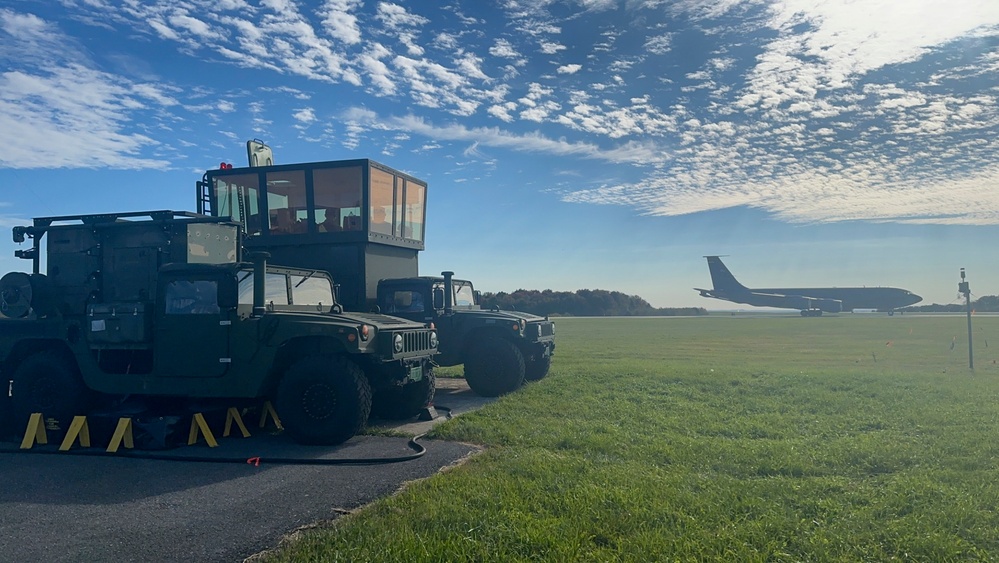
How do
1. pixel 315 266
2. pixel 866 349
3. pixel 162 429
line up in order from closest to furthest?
pixel 162 429 < pixel 315 266 < pixel 866 349

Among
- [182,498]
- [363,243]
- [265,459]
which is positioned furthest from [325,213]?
[182,498]

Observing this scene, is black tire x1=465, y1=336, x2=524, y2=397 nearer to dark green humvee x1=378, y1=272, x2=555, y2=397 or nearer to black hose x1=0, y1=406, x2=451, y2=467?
dark green humvee x1=378, y1=272, x2=555, y2=397

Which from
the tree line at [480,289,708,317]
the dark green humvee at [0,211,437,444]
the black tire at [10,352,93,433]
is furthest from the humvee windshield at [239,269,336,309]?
the tree line at [480,289,708,317]

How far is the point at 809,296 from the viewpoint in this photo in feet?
242

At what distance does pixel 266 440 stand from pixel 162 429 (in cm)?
127

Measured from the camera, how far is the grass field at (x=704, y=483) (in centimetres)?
465

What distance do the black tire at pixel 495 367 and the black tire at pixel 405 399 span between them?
283cm

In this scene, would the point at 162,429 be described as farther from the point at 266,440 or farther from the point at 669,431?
the point at 669,431

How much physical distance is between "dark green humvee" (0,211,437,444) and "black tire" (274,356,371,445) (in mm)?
16

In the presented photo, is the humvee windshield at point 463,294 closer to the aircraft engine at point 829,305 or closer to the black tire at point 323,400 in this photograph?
the black tire at point 323,400

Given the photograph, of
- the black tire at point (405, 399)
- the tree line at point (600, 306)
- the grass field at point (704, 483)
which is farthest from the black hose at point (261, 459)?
the tree line at point (600, 306)

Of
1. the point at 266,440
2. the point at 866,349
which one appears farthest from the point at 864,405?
the point at 866,349

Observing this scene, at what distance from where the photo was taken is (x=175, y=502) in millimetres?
5992

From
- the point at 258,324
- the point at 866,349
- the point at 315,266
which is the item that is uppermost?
the point at 315,266
